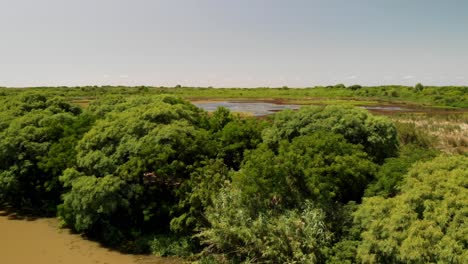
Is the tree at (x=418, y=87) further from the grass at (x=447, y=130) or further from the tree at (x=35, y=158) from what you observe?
the tree at (x=35, y=158)

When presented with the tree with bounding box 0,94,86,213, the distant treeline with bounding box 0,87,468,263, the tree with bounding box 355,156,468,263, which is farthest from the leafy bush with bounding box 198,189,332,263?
the tree with bounding box 0,94,86,213

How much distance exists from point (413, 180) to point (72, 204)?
1423 cm

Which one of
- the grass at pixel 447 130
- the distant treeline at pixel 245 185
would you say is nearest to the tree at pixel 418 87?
the grass at pixel 447 130

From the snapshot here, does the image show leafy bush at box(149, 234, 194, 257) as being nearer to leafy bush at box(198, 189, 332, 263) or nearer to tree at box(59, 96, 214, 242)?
tree at box(59, 96, 214, 242)

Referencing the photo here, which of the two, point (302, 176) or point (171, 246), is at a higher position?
point (302, 176)

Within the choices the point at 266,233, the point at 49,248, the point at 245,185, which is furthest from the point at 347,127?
the point at 49,248

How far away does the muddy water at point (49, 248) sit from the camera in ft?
55.9

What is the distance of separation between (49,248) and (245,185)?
10140 mm

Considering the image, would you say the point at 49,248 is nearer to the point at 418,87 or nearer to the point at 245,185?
the point at 245,185

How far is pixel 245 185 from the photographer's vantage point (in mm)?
14859

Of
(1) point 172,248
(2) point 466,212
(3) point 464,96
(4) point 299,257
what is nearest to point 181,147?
(1) point 172,248

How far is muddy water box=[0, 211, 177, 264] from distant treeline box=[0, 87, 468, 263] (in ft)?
2.33

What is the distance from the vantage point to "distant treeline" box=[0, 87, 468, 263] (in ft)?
39.2

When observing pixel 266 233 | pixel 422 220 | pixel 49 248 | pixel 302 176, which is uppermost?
pixel 302 176
